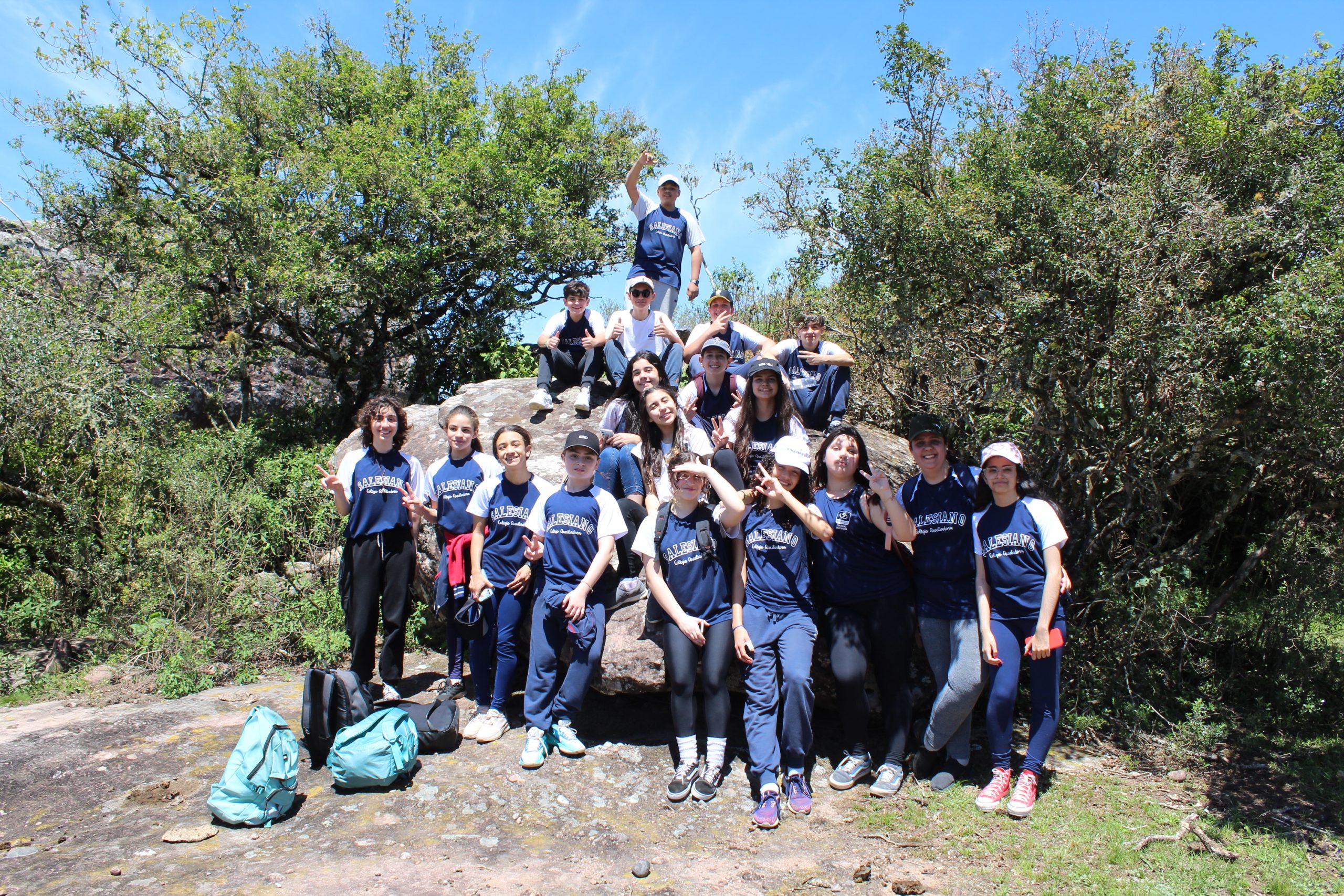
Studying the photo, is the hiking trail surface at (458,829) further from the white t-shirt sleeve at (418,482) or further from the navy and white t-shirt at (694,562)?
the white t-shirt sleeve at (418,482)

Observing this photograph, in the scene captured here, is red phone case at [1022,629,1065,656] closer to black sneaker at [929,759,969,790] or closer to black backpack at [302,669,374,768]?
black sneaker at [929,759,969,790]

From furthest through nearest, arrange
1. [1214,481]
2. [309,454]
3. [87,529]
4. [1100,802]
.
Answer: [309,454], [87,529], [1214,481], [1100,802]

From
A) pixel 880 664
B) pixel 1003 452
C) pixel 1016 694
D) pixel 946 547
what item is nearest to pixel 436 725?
pixel 880 664

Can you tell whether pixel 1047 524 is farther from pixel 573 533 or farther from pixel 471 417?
pixel 471 417

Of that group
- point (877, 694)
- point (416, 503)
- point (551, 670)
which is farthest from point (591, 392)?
point (877, 694)

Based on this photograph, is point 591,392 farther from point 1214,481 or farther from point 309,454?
point 1214,481

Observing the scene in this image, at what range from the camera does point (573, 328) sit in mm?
8000

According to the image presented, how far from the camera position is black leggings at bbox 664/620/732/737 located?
15.9ft

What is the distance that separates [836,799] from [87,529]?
7.11m

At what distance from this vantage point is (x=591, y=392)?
804 cm

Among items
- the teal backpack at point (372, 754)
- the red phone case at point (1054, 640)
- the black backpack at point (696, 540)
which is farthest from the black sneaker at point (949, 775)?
the teal backpack at point (372, 754)

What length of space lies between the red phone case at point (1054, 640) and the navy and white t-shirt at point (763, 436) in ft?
6.38

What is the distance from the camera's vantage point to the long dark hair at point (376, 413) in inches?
221

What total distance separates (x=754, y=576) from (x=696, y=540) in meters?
0.42
